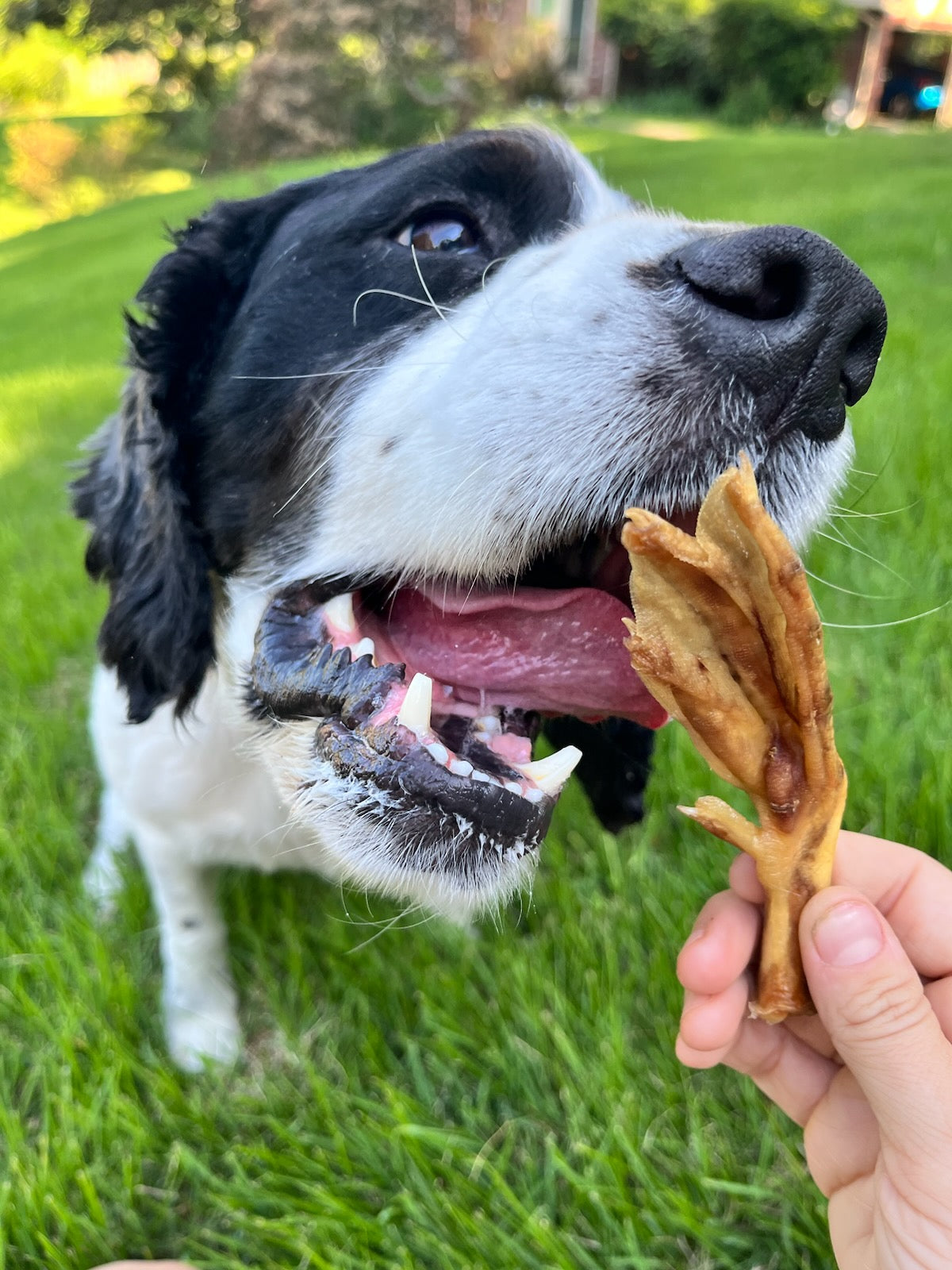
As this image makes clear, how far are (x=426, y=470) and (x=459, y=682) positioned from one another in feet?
1.07

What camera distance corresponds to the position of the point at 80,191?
67.0 ft

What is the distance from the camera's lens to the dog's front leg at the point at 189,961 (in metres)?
1.81

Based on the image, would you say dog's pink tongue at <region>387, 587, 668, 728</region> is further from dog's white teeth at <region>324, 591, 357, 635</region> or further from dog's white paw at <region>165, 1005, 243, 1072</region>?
dog's white paw at <region>165, 1005, 243, 1072</region>

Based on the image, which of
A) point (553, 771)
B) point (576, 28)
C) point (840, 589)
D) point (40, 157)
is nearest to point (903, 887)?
point (840, 589)

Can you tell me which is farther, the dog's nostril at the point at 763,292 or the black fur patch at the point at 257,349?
the black fur patch at the point at 257,349

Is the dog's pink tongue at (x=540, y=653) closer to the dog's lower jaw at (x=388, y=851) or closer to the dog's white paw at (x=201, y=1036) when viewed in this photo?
the dog's lower jaw at (x=388, y=851)

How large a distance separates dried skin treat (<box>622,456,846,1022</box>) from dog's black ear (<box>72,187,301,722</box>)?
0.84 meters

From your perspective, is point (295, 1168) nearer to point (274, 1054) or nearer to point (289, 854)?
point (274, 1054)

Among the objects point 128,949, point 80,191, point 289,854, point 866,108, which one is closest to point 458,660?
point 289,854

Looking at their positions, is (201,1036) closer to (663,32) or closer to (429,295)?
(429,295)

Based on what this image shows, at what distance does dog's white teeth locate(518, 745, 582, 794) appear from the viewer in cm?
117

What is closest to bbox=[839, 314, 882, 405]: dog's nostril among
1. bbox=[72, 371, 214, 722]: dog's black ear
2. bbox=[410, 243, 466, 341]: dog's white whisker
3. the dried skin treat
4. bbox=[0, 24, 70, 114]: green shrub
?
the dried skin treat

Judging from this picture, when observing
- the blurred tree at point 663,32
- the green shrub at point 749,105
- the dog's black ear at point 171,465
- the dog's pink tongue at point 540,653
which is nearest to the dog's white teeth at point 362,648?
the dog's pink tongue at point 540,653

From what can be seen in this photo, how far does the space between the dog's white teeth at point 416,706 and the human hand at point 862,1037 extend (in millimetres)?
505
